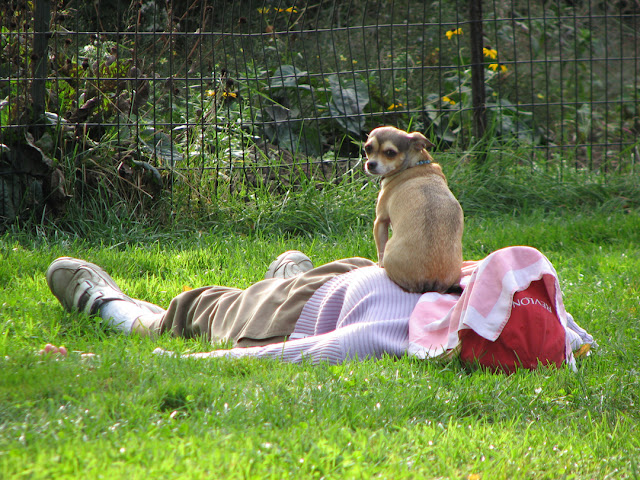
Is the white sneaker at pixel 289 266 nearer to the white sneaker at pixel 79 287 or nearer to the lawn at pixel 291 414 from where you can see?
the white sneaker at pixel 79 287

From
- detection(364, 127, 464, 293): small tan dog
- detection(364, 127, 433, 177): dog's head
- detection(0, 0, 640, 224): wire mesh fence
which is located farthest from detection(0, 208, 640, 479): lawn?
detection(0, 0, 640, 224): wire mesh fence

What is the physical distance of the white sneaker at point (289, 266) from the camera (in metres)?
3.72

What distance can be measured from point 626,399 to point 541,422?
48 cm

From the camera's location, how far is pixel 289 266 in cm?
375

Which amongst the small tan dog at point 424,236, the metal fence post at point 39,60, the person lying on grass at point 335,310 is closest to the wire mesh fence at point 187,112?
the metal fence post at point 39,60

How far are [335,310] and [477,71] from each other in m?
4.47

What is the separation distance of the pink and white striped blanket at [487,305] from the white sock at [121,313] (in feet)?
4.46

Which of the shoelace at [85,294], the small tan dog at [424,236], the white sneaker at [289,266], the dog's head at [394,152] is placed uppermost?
the dog's head at [394,152]

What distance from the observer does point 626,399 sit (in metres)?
2.54

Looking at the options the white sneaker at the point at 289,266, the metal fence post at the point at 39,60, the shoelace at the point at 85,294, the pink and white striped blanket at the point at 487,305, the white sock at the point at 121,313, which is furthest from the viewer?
the metal fence post at the point at 39,60

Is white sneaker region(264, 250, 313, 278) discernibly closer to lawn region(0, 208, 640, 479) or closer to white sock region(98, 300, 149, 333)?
white sock region(98, 300, 149, 333)

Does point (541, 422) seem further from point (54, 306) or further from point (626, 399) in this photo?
point (54, 306)

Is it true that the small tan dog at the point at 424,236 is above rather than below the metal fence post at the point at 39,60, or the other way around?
below

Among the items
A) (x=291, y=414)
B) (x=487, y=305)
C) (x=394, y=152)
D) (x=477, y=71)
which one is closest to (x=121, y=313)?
(x=291, y=414)
